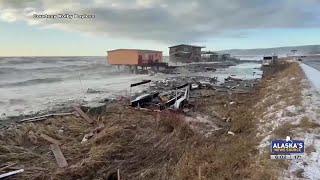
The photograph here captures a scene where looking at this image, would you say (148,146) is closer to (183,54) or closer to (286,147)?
(286,147)

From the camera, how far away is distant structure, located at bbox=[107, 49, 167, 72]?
6475 centimetres

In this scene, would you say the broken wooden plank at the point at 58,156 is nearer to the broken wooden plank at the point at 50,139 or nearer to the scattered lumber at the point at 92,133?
the broken wooden plank at the point at 50,139

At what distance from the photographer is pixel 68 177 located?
9.37 m

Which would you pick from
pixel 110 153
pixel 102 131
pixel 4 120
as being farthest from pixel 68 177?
pixel 4 120

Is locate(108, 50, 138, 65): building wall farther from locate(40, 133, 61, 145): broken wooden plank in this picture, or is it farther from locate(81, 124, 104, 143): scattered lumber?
locate(40, 133, 61, 145): broken wooden plank

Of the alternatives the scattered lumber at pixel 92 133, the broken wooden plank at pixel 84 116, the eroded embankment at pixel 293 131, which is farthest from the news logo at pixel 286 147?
the broken wooden plank at pixel 84 116

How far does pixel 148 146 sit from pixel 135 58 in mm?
53105

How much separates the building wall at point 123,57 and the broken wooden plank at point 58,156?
52.8 meters

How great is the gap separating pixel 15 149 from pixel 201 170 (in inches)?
254

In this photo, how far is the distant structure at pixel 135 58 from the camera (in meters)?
64.8

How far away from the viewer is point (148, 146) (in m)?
12.0

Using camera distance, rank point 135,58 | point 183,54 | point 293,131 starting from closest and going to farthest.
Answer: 1. point 293,131
2. point 135,58
3. point 183,54

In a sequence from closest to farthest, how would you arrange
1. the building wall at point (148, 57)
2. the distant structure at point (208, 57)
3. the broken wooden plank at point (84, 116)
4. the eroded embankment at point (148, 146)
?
the eroded embankment at point (148, 146), the broken wooden plank at point (84, 116), the building wall at point (148, 57), the distant structure at point (208, 57)

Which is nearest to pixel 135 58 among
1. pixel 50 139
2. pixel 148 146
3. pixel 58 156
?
pixel 50 139
